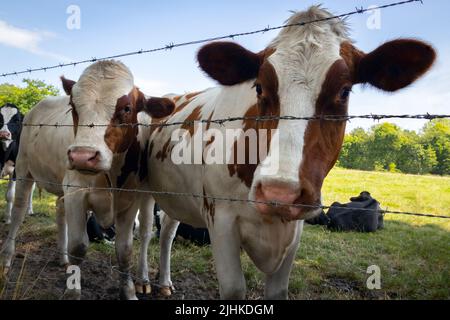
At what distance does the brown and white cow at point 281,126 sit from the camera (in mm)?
1812

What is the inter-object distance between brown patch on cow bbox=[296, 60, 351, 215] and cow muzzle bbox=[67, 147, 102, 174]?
163 cm

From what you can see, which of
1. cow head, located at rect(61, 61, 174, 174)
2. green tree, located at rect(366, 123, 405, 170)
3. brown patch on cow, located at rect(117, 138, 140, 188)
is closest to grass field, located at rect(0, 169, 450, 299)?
cow head, located at rect(61, 61, 174, 174)

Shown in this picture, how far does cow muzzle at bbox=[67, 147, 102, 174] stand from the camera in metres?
2.71

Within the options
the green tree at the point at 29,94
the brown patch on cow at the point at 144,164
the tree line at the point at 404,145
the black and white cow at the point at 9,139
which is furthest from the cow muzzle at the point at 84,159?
the green tree at the point at 29,94

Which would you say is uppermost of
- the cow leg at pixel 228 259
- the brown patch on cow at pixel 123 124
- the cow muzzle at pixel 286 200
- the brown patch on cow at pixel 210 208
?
the brown patch on cow at pixel 123 124

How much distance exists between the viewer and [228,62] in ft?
8.43

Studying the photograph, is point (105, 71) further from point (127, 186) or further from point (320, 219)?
point (320, 219)

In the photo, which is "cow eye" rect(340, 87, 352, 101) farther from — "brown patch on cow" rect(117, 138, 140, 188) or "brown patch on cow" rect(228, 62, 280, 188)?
"brown patch on cow" rect(117, 138, 140, 188)

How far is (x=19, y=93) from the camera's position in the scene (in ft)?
102

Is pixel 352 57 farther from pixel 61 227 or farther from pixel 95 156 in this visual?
pixel 61 227

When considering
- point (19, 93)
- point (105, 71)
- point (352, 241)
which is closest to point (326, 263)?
point (352, 241)

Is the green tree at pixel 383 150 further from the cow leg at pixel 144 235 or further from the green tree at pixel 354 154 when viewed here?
the cow leg at pixel 144 235

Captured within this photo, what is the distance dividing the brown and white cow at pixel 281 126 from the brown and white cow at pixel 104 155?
23.7 inches
